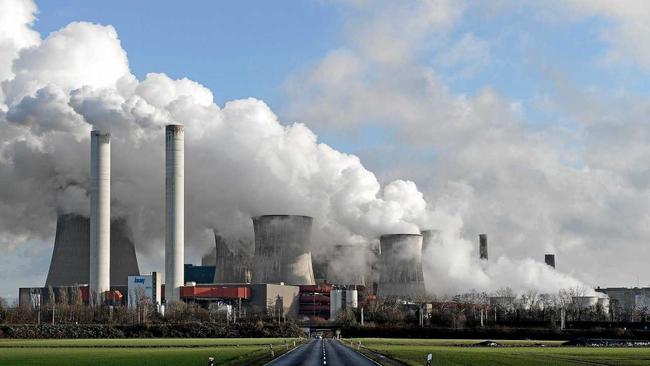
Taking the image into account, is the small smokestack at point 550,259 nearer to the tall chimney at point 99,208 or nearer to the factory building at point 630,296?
the factory building at point 630,296

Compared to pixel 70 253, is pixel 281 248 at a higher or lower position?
higher

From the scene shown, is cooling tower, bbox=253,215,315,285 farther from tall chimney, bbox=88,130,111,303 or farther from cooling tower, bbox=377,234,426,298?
tall chimney, bbox=88,130,111,303

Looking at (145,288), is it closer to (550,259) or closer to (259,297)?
(259,297)

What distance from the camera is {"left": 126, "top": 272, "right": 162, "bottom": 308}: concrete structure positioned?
13150 cm

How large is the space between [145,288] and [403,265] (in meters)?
34.5

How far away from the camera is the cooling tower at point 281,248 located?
12719 cm

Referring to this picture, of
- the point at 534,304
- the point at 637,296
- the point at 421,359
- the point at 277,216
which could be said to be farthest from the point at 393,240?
the point at 421,359

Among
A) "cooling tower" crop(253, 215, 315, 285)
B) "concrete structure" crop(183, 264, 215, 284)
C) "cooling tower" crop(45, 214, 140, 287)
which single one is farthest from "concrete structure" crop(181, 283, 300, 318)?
"concrete structure" crop(183, 264, 215, 284)

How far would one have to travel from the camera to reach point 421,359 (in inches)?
1989

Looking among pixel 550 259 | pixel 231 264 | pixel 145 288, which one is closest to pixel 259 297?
pixel 231 264

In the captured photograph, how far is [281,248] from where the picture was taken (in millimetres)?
128625

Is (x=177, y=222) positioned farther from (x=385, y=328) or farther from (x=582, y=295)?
(x=582, y=295)

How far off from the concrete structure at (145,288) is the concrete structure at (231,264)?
1230cm

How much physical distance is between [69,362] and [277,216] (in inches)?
3146
